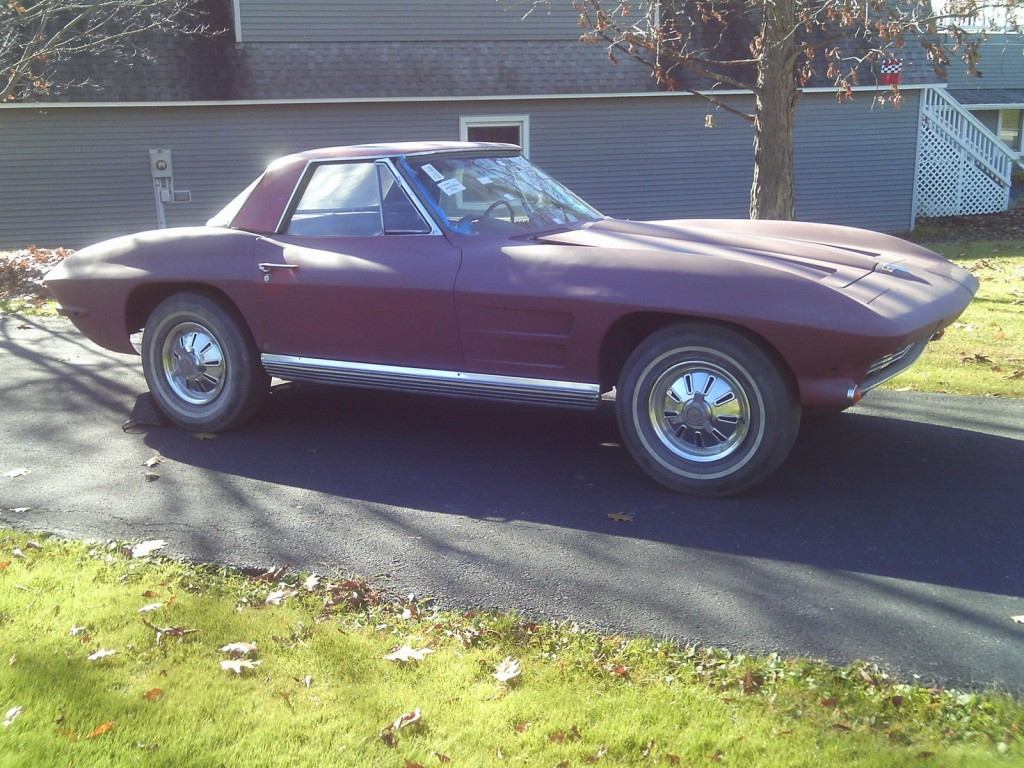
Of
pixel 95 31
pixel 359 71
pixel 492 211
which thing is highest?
pixel 95 31

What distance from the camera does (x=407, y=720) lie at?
9.66 feet

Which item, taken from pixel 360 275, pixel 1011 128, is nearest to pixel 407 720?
pixel 360 275

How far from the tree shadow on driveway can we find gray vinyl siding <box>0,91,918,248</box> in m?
12.8

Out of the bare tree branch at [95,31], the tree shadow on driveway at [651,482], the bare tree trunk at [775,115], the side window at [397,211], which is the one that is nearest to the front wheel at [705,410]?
the tree shadow on driveway at [651,482]

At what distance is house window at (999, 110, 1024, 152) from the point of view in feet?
93.4

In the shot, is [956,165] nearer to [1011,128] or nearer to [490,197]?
[1011,128]

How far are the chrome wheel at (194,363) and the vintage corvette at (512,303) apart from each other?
0.04 feet

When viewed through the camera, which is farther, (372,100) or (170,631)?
(372,100)

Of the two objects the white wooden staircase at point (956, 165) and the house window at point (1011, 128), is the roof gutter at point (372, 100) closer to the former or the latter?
the white wooden staircase at point (956, 165)

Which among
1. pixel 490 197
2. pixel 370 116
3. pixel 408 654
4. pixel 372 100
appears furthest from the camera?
pixel 370 116

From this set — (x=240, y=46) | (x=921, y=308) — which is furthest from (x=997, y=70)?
(x=921, y=308)

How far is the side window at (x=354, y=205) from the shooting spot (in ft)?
17.9

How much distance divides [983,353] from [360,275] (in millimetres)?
4615

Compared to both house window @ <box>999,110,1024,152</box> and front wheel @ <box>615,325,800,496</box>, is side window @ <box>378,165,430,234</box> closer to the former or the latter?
front wheel @ <box>615,325,800,496</box>
